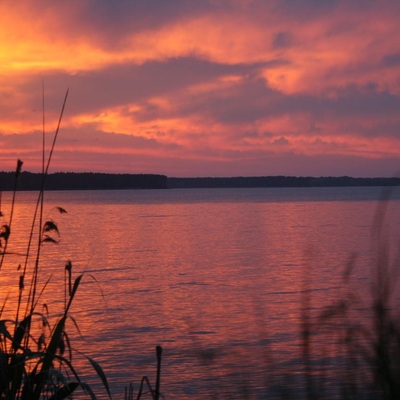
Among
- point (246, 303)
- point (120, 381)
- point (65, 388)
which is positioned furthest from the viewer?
point (246, 303)

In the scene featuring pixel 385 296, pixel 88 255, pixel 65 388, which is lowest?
pixel 88 255

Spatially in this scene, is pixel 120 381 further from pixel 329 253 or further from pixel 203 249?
pixel 203 249

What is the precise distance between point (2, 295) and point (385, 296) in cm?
1808

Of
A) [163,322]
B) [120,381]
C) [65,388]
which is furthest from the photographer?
[163,322]

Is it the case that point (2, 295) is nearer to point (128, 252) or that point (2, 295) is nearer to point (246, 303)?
point (246, 303)

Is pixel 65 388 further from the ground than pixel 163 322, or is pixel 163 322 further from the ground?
pixel 65 388

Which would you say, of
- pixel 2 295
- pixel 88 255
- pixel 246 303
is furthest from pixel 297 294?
pixel 88 255

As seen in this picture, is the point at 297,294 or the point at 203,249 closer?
the point at 297,294

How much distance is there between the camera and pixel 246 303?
20906 mm

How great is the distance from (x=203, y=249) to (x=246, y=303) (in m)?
20.5

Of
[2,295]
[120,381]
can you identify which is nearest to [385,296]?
[120,381]

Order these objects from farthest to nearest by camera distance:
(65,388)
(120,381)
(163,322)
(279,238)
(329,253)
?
(279,238)
(329,253)
(163,322)
(120,381)
(65,388)

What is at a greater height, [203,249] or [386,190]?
[386,190]

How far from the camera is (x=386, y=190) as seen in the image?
2.23 metres
